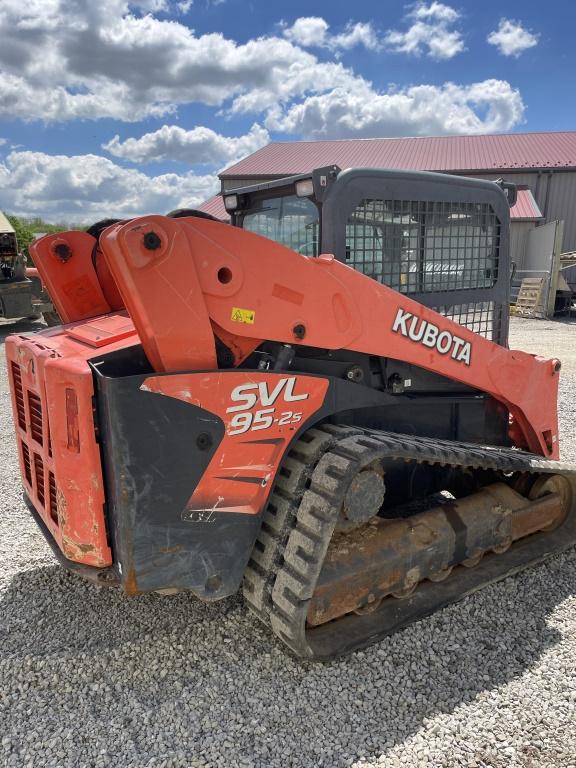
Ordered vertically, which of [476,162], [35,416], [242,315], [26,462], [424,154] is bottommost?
[26,462]

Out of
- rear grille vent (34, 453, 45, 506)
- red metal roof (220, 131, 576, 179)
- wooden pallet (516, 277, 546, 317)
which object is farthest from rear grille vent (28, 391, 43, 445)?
red metal roof (220, 131, 576, 179)

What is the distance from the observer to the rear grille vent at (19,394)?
3.27 metres

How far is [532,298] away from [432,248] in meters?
16.7

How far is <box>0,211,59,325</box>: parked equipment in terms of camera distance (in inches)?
544

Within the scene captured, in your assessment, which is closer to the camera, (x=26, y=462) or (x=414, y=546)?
(x=414, y=546)


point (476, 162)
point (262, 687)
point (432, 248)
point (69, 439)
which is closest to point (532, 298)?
point (476, 162)

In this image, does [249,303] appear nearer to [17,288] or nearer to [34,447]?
[34,447]

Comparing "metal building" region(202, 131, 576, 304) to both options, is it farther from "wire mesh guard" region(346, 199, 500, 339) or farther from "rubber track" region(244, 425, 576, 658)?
"rubber track" region(244, 425, 576, 658)

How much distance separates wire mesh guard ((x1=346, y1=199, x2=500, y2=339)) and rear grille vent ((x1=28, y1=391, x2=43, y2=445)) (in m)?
1.77

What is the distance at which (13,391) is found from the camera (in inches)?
133

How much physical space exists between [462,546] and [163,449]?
1883mm

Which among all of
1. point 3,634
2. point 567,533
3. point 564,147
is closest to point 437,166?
point 564,147

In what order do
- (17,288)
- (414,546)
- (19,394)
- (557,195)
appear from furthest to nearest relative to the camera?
(557,195) < (17,288) < (19,394) < (414,546)

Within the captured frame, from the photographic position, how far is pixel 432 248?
355cm
